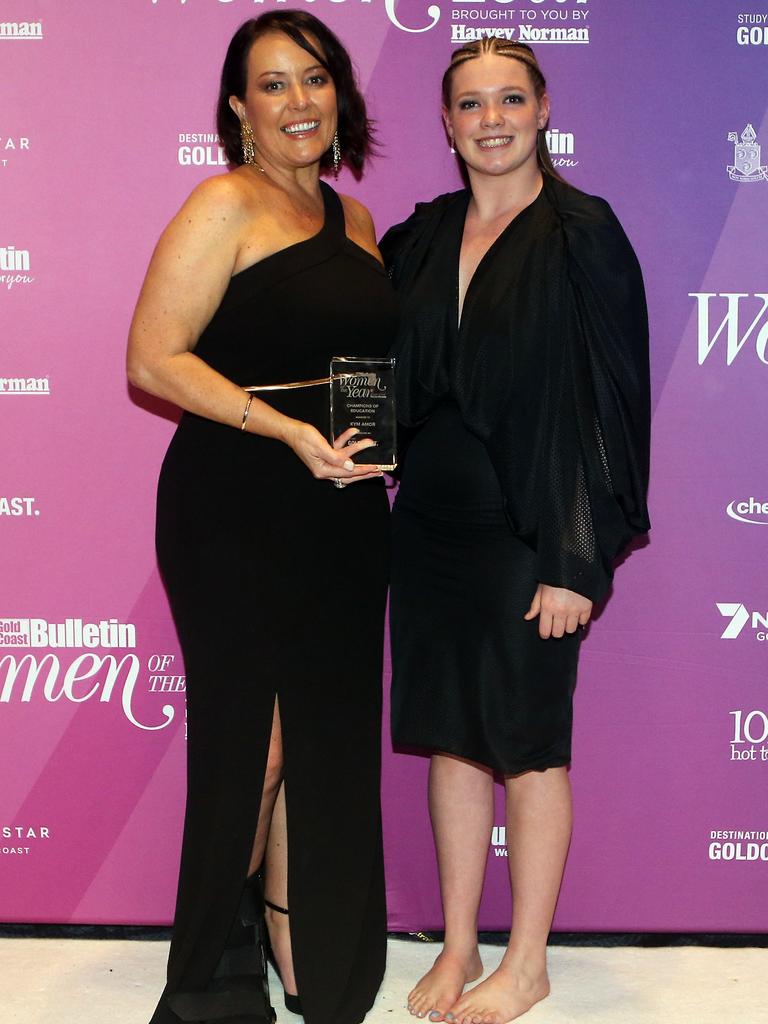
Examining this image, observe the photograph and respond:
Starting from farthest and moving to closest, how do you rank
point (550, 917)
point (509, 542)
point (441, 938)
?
point (441, 938)
point (550, 917)
point (509, 542)

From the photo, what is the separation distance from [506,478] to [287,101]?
0.86 meters

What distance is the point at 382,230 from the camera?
2836 mm

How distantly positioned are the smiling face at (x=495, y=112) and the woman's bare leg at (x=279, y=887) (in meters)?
1.37

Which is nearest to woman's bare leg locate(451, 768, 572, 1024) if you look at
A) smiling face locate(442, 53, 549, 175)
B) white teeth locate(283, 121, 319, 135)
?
smiling face locate(442, 53, 549, 175)

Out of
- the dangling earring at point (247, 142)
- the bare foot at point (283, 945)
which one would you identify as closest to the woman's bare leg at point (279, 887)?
the bare foot at point (283, 945)

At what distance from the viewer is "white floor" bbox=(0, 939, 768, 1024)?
2578mm

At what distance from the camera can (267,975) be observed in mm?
2629

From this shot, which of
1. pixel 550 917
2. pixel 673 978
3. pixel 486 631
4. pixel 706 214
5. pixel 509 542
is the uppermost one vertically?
pixel 706 214

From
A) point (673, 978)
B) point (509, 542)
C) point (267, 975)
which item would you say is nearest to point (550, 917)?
point (673, 978)

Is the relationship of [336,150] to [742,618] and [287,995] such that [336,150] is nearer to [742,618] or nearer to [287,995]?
[742,618]

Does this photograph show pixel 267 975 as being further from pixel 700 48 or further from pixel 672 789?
pixel 700 48

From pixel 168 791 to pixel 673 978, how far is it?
129 cm

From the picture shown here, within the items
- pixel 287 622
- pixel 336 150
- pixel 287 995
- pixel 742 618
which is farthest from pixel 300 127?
pixel 287 995

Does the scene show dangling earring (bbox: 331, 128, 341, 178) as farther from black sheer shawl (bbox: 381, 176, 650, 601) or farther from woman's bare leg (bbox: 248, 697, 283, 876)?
woman's bare leg (bbox: 248, 697, 283, 876)
